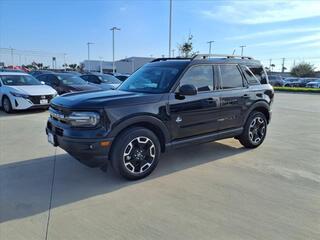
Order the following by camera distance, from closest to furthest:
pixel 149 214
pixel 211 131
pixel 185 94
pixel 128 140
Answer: pixel 149 214
pixel 128 140
pixel 185 94
pixel 211 131

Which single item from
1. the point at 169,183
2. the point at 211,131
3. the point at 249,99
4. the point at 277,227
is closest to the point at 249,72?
the point at 249,99

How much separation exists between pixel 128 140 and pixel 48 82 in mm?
10947

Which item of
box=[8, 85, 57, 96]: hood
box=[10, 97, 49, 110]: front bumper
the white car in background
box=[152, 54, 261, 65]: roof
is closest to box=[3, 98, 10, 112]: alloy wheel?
the white car in background

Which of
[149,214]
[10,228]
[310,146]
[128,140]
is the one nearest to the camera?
[10,228]

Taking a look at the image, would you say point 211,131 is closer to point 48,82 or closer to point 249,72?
point 249,72

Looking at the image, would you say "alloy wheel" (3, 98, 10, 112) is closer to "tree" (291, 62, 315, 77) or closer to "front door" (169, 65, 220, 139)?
"front door" (169, 65, 220, 139)

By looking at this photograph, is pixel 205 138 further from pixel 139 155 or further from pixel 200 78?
pixel 139 155

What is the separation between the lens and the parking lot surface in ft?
9.34

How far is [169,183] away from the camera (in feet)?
13.1

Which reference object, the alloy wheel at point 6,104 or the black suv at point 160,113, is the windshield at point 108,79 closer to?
the alloy wheel at point 6,104

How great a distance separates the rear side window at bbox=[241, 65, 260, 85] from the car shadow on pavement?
149 centimetres

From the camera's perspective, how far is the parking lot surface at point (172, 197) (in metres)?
A: 2.85

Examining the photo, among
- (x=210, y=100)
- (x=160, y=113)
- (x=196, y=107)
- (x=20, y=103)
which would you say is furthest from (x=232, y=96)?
(x=20, y=103)

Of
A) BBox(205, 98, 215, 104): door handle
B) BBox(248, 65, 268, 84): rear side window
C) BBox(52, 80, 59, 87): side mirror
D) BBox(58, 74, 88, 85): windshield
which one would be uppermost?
BBox(248, 65, 268, 84): rear side window
